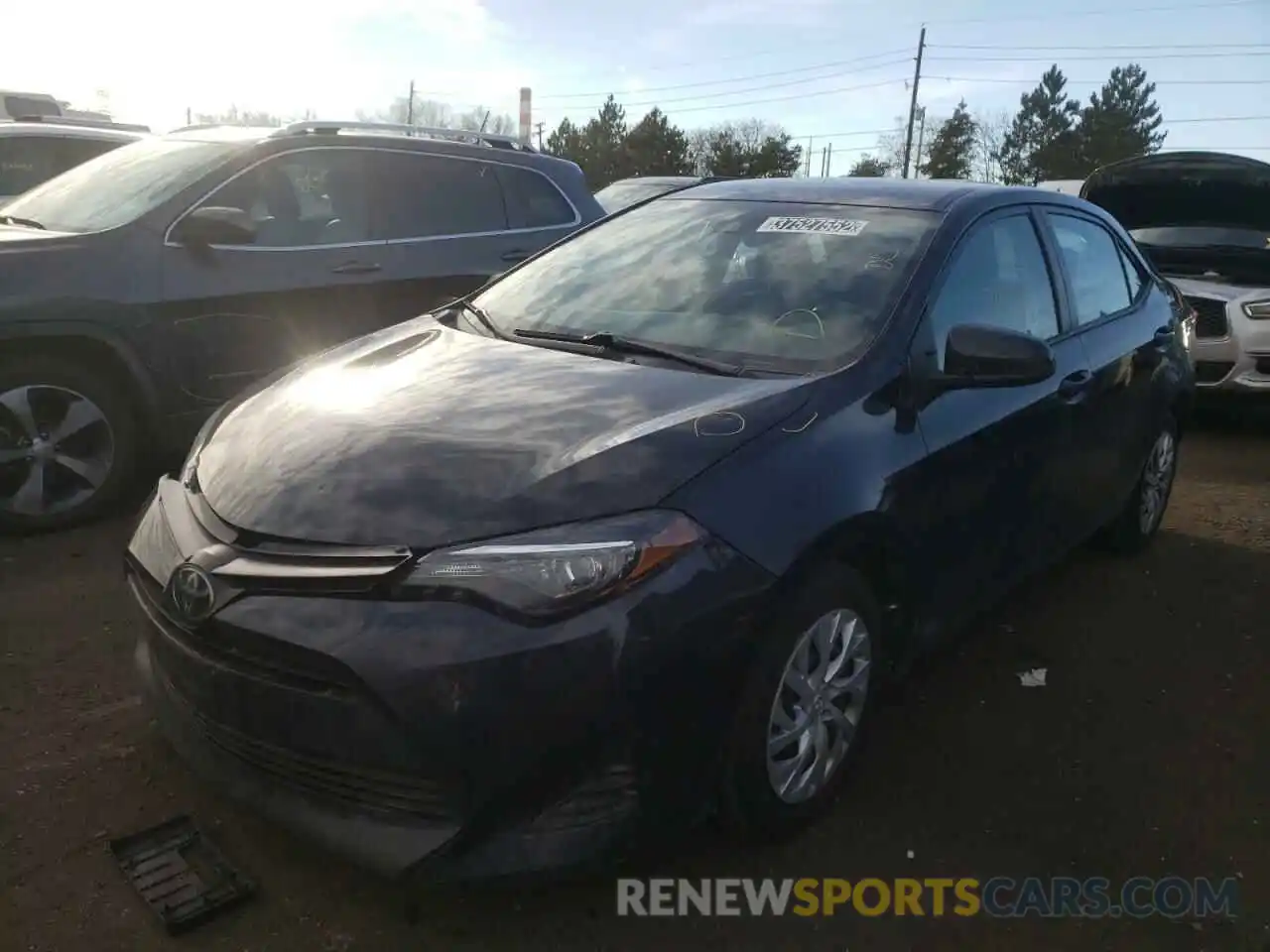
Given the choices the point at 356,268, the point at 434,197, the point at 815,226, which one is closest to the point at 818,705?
the point at 815,226

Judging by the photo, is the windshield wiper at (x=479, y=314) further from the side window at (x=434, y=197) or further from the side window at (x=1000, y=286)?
the side window at (x=434, y=197)

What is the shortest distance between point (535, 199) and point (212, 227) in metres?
2.12

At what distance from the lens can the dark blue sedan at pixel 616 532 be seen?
206 centimetres

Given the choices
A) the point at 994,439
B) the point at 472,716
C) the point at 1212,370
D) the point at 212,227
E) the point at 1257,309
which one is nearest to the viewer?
the point at 472,716

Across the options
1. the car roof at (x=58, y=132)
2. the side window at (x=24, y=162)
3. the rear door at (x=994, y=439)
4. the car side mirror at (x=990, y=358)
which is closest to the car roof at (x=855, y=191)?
the rear door at (x=994, y=439)

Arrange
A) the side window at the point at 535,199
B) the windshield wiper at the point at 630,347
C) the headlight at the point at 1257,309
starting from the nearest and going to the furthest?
the windshield wiper at the point at 630,347, the side window at the point at 535,199, the headlight at the point at 1257,309

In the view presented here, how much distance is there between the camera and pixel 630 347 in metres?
3.11

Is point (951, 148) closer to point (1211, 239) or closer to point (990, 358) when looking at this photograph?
point (1211, 239)

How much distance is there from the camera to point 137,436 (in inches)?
184

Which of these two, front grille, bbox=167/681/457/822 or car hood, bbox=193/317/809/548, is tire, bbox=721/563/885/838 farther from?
front grille, bbox=167/681/457/822

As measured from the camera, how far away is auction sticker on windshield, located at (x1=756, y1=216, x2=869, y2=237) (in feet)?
11.2

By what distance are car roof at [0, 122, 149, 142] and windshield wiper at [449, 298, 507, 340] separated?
541cm

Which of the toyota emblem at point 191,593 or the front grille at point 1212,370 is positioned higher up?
the toyota emblem at point 191,593

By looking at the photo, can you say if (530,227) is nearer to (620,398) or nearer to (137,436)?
(137,436)
